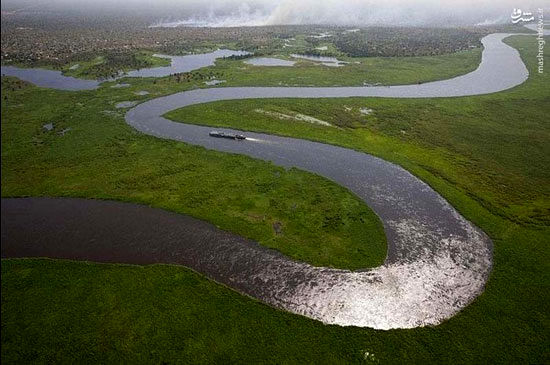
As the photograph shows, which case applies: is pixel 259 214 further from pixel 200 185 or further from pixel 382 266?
pixel 382 266

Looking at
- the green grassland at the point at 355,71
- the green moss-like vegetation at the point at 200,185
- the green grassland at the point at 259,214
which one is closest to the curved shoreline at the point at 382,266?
the green grassland at the point at 259,214

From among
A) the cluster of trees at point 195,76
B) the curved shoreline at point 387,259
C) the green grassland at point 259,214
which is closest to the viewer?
the green grassland at point 259,214

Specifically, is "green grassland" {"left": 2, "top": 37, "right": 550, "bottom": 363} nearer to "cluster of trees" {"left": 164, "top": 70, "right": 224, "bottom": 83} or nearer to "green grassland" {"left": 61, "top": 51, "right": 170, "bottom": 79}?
"green grassland" {"left": 61, "top": 51, "right": 170, "bottom": 79}

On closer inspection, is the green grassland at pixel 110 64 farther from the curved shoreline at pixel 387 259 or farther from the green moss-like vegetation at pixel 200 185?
the curved shoreline at pixel 387 259

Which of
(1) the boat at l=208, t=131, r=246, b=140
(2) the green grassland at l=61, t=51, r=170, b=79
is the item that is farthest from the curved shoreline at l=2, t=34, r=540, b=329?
(2) the green grassland at l=61, t=51, r=170, b=79

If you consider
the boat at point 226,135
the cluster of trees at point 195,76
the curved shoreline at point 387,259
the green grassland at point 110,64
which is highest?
the green grassland at point 110,64

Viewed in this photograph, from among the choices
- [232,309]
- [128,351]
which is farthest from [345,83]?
[128,351]

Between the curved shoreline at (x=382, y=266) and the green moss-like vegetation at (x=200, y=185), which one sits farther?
the green moss-like vegetation at (x=200, y=185)

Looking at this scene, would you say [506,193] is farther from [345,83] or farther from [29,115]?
[29,115]

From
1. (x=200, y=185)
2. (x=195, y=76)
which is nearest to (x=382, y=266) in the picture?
(x=200, y=185)
